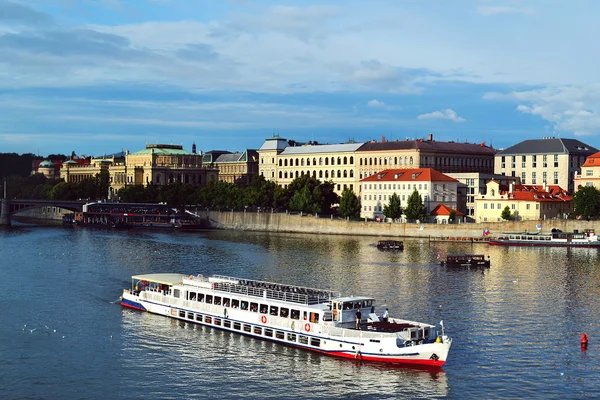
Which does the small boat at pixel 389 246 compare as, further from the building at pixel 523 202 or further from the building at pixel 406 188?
the building at pixel 406 188

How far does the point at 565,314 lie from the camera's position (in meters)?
54.1

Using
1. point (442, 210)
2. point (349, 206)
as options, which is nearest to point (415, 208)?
point (442, 210)

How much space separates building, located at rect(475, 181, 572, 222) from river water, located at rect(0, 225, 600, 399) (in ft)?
119

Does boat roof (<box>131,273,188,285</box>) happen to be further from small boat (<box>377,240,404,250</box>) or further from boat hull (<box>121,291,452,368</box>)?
small boat (<box>377,240,404,250</box>)

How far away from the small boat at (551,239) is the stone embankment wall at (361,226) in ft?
5.95

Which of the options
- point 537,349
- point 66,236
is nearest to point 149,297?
point 537,349

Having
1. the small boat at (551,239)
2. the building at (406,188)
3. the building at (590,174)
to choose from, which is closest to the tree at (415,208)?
the building at (406,188)

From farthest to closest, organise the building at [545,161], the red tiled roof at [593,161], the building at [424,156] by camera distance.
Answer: the building at [424,156] < the building at [545,161] < the red tiled roof at [593,161]

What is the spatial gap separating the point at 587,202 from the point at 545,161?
27.3 metres

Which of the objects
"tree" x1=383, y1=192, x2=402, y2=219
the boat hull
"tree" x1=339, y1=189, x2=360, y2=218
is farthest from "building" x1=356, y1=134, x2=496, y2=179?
the boat hull

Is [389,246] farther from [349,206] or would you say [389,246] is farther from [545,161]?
[545,161]

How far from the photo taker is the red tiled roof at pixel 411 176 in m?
137

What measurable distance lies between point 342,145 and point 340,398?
139323 mm

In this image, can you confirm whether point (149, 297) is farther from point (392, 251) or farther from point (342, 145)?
point (342, 145)
